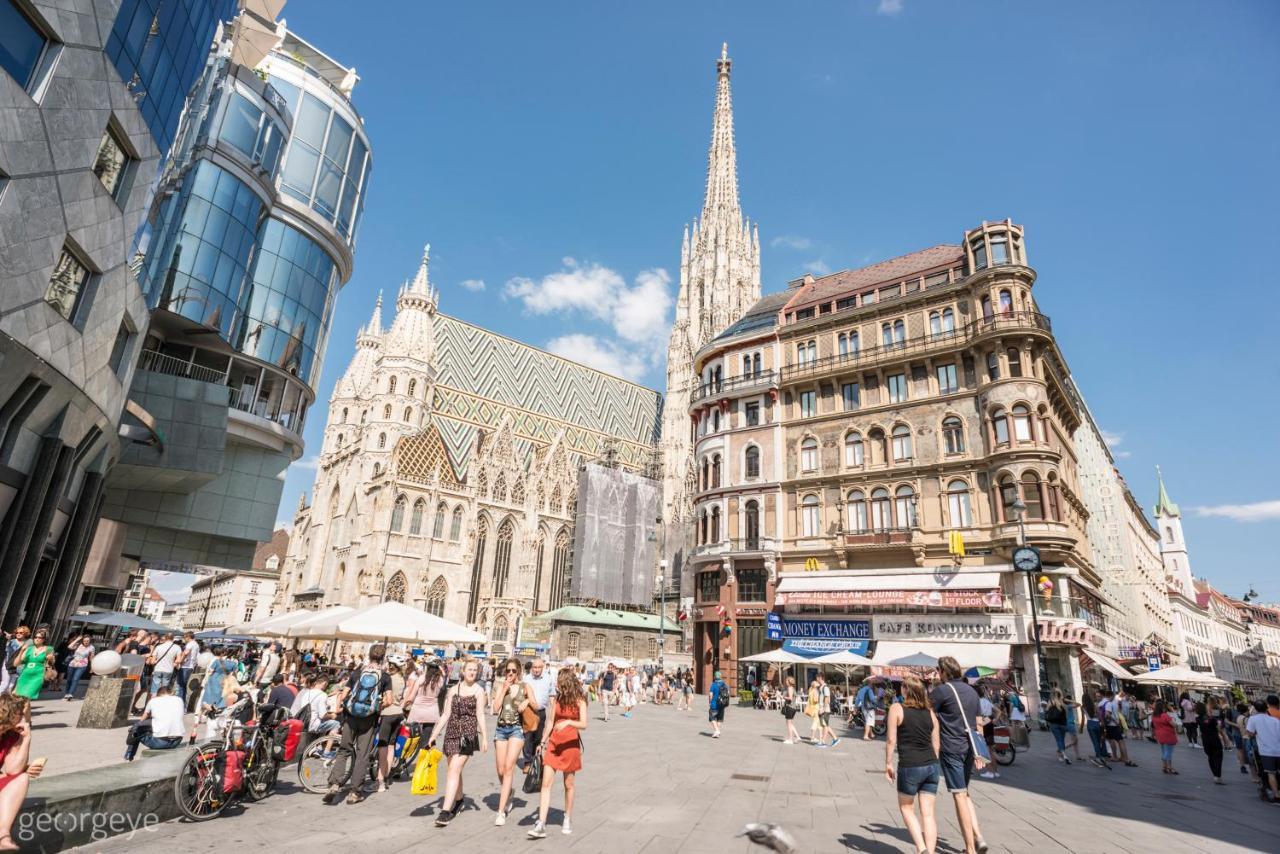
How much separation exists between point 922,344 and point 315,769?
2523cm

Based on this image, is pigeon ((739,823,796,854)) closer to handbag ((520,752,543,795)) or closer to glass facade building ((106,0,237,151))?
handbag ((520,752,543,795))

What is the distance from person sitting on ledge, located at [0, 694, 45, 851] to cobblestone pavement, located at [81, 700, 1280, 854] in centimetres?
128

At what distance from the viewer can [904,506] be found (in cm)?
2602

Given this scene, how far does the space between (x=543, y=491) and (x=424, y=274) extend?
28.0 m

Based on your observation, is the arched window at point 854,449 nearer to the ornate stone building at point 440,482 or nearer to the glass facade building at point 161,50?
the glass facade building at point 161,50

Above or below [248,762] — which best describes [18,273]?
above

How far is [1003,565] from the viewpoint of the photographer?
23.2 metres

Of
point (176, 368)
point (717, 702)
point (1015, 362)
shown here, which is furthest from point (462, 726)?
point (176, 368)

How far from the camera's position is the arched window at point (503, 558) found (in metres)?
64.8

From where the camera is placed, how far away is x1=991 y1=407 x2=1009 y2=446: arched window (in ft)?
79.4

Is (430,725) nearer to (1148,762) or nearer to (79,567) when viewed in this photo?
(1148,762)

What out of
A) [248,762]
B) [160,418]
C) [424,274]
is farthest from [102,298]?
[424,274]

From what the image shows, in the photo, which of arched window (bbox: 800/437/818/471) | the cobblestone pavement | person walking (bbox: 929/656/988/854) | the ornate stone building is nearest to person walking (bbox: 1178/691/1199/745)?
the cobblestone pavement

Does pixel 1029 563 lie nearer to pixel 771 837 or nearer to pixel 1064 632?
pixel 1064 632
